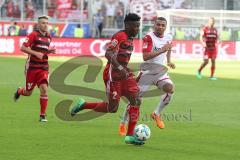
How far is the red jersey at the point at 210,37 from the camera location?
31281mm

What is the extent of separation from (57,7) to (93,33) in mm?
3065

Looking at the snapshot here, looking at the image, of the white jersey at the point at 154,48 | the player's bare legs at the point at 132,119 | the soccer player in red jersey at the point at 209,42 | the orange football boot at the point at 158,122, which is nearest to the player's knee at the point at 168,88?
the white jersey at the point at 154,48

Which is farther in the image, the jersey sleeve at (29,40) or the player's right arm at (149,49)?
the jersey sleeve at (29,40)

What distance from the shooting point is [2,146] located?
39.4ft

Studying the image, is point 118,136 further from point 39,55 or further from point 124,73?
point 39,55

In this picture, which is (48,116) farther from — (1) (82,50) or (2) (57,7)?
(2) (57,7)

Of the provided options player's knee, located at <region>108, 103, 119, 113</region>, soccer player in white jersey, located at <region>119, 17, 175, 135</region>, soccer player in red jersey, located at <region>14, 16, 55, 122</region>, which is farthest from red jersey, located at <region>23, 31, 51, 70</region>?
player's knee, located at <region>108, 103, 119, 113</region>

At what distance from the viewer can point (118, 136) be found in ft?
45.0

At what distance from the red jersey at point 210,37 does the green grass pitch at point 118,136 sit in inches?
298

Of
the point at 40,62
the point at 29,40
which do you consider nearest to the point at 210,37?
the point at 40,62

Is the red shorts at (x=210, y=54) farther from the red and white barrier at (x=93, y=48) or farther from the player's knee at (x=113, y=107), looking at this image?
the player's knee at (x=113, y=107)

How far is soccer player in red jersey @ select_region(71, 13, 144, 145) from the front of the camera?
12562 mm

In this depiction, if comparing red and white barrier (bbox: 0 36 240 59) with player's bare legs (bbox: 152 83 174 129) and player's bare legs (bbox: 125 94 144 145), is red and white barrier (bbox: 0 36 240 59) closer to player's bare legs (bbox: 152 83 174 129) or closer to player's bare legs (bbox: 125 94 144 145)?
player's bare legs (bbox: 152 83 174 129)

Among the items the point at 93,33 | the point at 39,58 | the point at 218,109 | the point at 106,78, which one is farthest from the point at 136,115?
the point at 93,33
